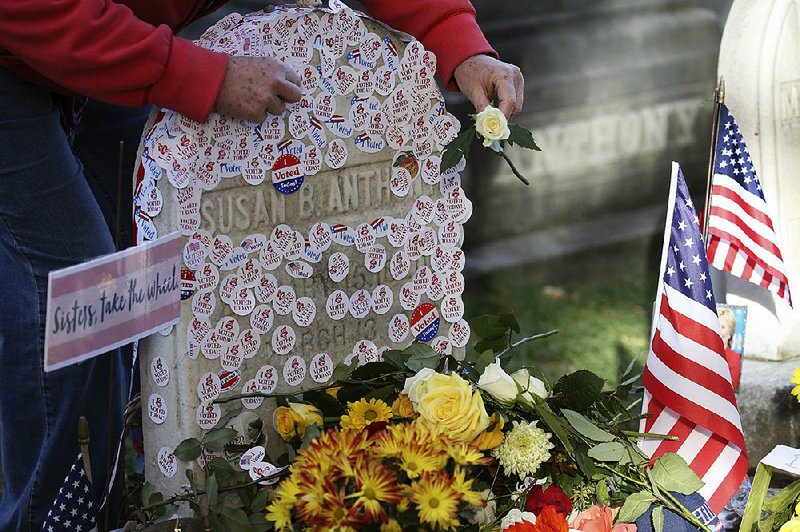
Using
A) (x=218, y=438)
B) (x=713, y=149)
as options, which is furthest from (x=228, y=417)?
(x=713, y=149)

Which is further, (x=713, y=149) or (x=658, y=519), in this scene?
(x=713, y=149)

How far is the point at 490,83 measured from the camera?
7.45ft

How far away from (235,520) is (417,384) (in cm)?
39

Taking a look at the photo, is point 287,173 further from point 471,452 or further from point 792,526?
point 792,526

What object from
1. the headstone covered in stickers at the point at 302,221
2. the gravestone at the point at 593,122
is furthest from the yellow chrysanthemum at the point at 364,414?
the gravestone at the point at 593,122

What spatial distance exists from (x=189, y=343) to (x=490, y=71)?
0.81 meters

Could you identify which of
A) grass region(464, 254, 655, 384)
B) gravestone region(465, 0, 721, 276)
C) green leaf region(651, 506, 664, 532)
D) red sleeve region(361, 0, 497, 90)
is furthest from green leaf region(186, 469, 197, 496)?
gravestone region(465, 0, 721, 276)

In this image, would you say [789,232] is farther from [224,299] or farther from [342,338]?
[224,299]

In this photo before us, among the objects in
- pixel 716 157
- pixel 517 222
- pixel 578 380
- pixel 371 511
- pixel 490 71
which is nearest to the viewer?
pixel 371 511

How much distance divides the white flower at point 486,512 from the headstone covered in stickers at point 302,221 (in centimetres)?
38

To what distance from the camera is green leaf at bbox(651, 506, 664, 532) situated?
2.03 m

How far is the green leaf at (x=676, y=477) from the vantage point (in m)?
2.12

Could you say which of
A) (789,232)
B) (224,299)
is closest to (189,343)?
(224,299)

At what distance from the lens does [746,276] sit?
2961 mm
